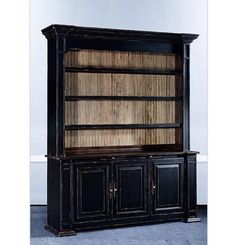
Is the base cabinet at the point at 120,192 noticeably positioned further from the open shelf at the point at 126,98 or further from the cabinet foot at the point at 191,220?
the open shelf at the point at 126,98

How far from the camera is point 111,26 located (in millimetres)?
3941

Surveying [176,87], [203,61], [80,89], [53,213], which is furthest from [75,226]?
[203,61]

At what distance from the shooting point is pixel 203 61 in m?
4.09

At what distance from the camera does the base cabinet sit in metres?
3.00

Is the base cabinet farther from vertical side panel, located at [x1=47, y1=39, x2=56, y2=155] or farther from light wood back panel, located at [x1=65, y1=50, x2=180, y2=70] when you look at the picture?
light wood back panel, located at [x1=65, y1=50, x2=180, y2=70]

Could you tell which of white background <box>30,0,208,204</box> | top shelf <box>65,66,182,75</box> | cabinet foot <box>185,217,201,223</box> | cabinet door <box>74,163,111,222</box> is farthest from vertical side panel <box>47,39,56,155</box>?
cabinet foot <box>185,217,201,223</box>

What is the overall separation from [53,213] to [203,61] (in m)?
1.89

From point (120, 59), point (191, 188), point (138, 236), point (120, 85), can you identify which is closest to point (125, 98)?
point (120, 85)

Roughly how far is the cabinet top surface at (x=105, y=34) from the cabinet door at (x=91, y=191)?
85 centimetres

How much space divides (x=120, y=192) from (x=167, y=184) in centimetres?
37

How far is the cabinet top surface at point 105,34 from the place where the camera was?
301cm

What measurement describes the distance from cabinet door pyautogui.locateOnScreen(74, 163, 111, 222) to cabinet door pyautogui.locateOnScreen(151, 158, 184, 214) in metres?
0.36

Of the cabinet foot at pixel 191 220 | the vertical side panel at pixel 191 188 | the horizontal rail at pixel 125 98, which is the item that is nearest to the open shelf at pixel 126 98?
the horizontal rail at pixel 125 98

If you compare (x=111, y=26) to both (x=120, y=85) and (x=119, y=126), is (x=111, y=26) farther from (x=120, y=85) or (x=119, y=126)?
(x=119, y=126)
